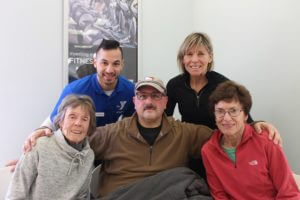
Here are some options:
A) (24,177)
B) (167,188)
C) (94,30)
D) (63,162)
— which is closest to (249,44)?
(94,30)

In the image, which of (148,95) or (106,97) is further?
(106,97)

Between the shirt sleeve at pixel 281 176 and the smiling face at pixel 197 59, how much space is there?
71cm

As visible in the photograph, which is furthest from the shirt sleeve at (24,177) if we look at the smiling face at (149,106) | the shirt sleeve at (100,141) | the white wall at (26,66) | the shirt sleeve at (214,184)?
the white wall at (26,66)

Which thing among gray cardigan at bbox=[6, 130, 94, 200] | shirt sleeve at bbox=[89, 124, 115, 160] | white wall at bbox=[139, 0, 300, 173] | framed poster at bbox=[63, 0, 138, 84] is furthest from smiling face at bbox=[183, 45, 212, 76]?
framed poster at bbox=[63, 0, 138, 84]

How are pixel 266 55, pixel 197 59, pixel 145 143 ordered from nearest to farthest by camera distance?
pixel 145 143, pixel 197 59, pixel 266 55

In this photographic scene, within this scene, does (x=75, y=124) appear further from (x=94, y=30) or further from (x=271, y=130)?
(x=94, y=30)

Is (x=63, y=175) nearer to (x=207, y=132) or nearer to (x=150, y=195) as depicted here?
(x=150, y=195)

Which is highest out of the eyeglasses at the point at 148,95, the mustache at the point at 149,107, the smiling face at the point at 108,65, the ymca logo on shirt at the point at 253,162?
the smiling face at the point at 108,65

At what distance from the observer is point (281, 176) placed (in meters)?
1.52

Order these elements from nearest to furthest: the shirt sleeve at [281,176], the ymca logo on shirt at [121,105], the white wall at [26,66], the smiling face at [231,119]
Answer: the shirt sleeve at [281,176] < the smiling face at [231,119] < the ymca logo on shirt at [121,105] < the white wall at [26,66]

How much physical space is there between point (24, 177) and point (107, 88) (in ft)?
2.74

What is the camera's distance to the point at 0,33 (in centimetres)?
239

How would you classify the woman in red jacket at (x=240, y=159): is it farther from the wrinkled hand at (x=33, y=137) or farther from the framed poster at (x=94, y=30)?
the framed poster at (x=94, y=30)

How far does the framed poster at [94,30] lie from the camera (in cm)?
263
